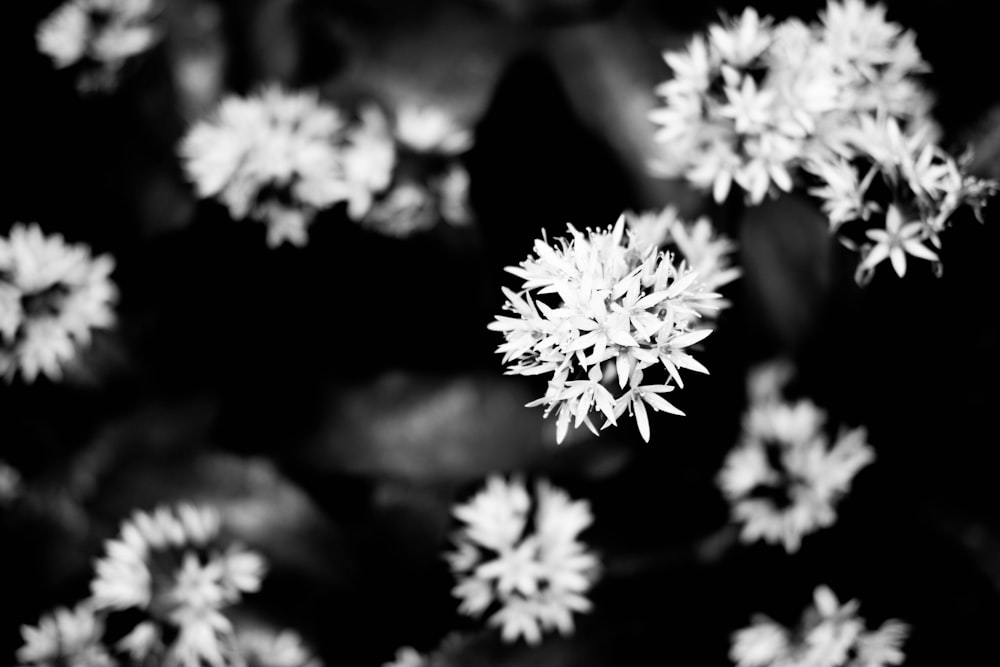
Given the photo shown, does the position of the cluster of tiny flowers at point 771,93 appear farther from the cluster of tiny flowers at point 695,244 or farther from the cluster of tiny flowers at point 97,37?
the cluster of tiny flowers at point 97,37

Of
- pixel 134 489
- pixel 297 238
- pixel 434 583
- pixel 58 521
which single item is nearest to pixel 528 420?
pixel 434 583

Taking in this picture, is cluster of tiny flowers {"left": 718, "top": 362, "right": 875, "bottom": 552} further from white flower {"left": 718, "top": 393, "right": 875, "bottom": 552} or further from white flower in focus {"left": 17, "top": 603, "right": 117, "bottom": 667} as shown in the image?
white flower in focus {"left": 17, "top": 603, "right": 117, "bottom": 667}

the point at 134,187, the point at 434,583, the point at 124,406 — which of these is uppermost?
the point at 134,187

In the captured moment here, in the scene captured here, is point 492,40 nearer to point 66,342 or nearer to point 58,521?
point 66,342

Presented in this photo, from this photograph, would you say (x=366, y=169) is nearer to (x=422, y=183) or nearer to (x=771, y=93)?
(x=422, y=183)

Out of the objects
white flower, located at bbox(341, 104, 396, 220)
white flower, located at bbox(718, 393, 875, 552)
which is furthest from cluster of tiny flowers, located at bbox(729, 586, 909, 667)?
white flower, located at bbox(341, 104, 396, 220)

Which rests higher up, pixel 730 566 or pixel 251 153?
pixel 251 153
